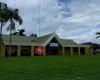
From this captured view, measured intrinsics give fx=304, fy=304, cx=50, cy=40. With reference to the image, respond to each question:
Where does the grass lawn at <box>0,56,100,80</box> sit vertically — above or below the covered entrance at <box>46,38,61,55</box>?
below

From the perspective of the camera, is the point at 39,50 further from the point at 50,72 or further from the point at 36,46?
the point at 50,72

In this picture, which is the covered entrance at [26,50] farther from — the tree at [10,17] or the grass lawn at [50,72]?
the grass lawn at [50,72]

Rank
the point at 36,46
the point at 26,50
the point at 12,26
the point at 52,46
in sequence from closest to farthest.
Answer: the point at 12,26, the point at 26,50, the point at 36,46, the point at 52,46

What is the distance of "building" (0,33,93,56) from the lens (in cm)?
6975

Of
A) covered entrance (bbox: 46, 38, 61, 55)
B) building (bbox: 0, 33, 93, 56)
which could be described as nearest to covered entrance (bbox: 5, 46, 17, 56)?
building (bbox: 0, 33, 93, 56)

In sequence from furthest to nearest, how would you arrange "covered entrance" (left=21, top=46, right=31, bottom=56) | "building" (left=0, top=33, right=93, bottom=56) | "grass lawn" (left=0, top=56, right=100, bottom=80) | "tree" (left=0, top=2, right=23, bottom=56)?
"covered entrance" (left=21, top=46, right=31, bottom=56) → "building" (left=0, top=33, right=93, bottom=56) → "tree" (left=0, top=2, right=23, bottom=56) → "grass lawn" (left=0, top=56, right=100, bottom=80)

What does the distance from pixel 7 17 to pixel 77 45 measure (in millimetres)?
33345

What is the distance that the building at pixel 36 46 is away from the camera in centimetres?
6975

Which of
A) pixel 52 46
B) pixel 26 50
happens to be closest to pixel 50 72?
pixel 26 50

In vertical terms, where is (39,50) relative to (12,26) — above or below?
below

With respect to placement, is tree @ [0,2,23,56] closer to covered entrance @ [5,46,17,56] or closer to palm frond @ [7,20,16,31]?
palm frond @ [7,20,16,31]

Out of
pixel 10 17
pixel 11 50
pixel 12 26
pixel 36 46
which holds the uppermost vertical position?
pixel 10 17

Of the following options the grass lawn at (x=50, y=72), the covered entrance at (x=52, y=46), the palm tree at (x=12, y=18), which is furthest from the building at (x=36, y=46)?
the grass lawn at (x=50, y=72)

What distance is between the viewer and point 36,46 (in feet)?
243
